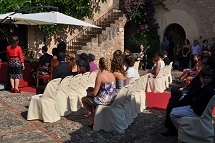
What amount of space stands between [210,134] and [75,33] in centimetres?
1206

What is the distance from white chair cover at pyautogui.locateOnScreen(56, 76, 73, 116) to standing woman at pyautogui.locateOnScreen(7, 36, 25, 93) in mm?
2452

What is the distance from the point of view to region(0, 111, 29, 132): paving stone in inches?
213

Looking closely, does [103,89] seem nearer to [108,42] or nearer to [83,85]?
[83,85]

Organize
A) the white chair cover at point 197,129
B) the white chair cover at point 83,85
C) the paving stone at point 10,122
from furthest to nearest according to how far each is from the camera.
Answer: the white chair cover at point 83,85, the paving stone at point 10,122, the white chair cover at point 197,129

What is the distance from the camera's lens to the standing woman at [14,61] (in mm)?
8102

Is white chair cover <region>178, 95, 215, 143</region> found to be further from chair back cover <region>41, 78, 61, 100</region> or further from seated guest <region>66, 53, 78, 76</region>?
seated guest <region>66, 53, 78, 76</region>

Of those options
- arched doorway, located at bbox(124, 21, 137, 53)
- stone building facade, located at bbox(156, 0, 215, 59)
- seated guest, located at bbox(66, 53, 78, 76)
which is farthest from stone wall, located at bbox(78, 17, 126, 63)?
seated guest, located at bbox(66, 53, 78, 76)

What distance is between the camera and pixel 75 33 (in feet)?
51.0

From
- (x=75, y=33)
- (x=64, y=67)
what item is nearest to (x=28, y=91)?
(x=64, y=67)

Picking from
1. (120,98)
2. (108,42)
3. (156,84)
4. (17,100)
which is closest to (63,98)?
(120,98)

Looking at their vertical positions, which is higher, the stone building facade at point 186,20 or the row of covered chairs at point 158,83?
the stone building facade at point 186,20

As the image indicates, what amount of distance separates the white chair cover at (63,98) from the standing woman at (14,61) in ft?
8.04

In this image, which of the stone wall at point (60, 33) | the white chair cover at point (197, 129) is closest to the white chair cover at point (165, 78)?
the white chair cover at point (197, 129)

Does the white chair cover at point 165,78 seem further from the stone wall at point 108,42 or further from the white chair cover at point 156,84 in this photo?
the stone wall at point 108,42
